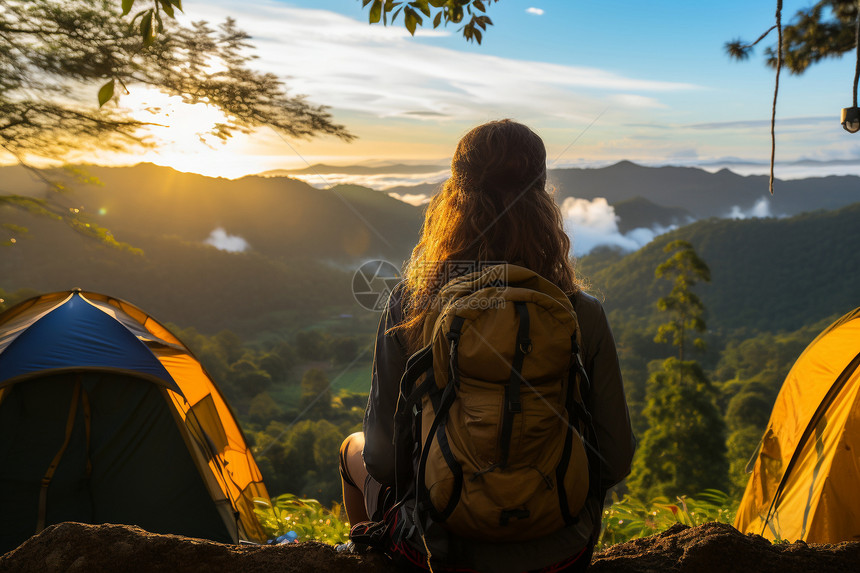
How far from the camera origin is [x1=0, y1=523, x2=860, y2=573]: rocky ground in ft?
5.06

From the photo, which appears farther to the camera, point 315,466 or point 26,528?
point 315,466

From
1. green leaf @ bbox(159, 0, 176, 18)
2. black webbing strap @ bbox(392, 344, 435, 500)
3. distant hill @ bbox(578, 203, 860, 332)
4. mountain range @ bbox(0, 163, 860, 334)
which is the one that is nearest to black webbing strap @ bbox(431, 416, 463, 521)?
black webbing strap @ bbox(392, 344, 435, 500)

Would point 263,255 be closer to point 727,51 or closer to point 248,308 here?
point 248,308

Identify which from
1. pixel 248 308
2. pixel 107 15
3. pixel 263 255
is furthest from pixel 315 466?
pixel 263 255

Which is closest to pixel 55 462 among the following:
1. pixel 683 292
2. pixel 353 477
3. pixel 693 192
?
pixel 353 477

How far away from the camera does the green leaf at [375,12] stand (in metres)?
2.18

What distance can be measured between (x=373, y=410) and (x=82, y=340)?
2.92 metres

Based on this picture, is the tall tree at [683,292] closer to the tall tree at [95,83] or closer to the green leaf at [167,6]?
the tall tree at [95,83]

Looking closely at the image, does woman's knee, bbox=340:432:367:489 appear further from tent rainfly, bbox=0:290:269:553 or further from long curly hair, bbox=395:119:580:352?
tent rainfly, bbox=0:290:269:553

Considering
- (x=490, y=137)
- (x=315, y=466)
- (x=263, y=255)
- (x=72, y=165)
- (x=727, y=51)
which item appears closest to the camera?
(x=490, y=137)

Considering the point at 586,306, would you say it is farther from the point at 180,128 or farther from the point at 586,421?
the point at 180,128

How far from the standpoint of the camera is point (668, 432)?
2516cm

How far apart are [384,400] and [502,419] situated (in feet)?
1.46

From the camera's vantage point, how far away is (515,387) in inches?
46.9
